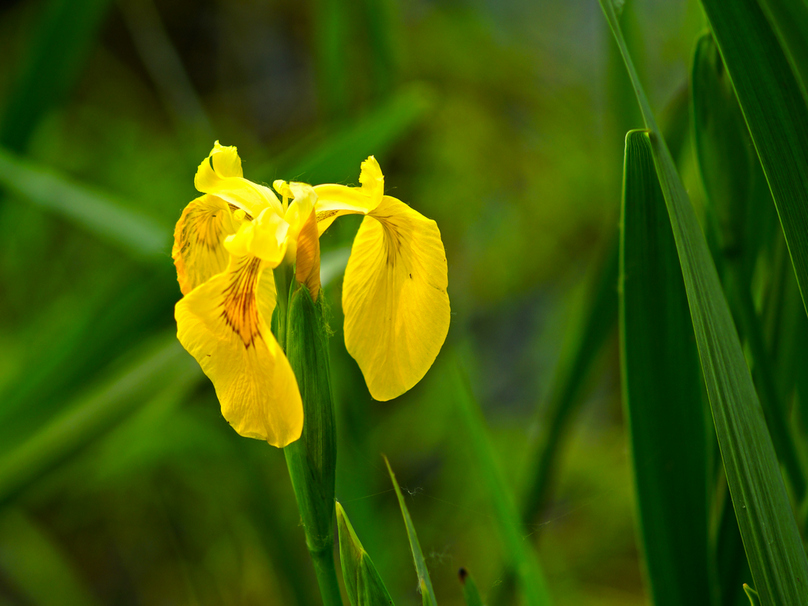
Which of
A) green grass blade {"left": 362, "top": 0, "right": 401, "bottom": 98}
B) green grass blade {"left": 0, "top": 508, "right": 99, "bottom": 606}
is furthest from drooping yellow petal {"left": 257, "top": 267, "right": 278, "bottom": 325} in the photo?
green grass blade {"left": 0, "top": 508, "right": 99, "bottom": 606}

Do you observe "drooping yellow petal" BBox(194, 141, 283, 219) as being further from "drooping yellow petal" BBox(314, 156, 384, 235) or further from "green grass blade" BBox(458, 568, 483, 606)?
"green grass blade" BBox(458, 568, 483, 606)

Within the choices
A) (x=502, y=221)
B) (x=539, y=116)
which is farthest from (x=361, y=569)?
(x=539, y=116)

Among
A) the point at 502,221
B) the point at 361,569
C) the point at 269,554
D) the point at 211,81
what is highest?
the point at 211,81

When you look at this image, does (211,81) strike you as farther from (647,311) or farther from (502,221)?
(647,311)

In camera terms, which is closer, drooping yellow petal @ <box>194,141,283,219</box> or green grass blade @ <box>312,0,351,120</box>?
A: drooping yellow petal @ <box>194,141,283,219</box>

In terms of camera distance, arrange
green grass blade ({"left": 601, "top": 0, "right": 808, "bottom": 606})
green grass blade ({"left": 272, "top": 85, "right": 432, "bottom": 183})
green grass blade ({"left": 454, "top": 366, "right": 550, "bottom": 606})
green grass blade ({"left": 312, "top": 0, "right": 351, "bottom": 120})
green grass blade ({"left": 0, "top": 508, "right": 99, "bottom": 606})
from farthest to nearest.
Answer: green grass blade ({"left": 0, "top": 508, "right": 99, "bottom": 606}), green grass blade ({"left": 312, "top": 0, "right": 351, "bottom": 120}), green grass blade ({"left": 272, "top": 85, "right": 432, "bottom": 183}), green grass blade ({"left": 454, "top": 366, "right": 550, "bottom": 606}), green grass blade ({"left": 601, "top": 0, "right": 808, "bottom": 606})

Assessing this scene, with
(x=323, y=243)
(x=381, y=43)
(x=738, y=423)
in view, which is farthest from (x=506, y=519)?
(x=381, y=43)
